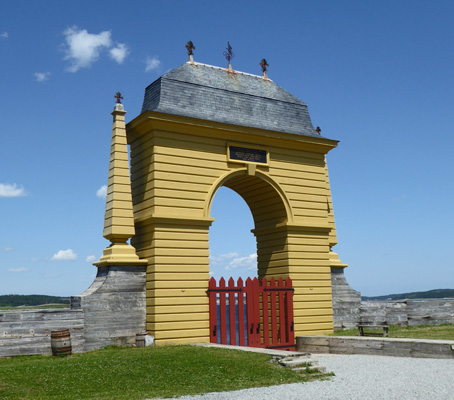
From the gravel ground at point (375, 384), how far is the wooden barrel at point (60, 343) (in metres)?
6.29

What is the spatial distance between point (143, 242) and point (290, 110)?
8.04m

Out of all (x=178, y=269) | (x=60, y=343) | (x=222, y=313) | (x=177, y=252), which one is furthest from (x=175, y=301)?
Result: (x=60, y=343)

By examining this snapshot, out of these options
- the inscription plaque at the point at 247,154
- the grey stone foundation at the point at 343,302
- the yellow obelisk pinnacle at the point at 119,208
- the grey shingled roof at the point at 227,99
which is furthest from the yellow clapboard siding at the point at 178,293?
the grey stone foundation at the point at 343,302

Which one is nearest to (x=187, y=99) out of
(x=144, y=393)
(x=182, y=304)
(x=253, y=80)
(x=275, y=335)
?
(x=253, y=80)

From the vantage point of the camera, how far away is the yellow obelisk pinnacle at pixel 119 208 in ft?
58.1

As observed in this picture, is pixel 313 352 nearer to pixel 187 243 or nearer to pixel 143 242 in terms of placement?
pixel 187 243

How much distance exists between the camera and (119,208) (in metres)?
18.1

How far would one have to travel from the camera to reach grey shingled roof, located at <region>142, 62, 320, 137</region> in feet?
63.1

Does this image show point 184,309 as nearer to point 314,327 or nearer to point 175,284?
point 175,284

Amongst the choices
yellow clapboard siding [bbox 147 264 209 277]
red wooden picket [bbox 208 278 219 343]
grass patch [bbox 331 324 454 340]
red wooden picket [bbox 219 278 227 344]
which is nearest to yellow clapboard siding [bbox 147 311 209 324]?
red wooden picket [bbox 208 278 219 343]

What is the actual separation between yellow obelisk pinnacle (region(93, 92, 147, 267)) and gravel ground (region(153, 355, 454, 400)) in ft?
23.6

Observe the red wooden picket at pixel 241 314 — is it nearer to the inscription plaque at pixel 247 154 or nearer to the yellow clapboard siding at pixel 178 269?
the yellow clapboard siding at pixel 178 269

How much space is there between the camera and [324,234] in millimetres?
21594

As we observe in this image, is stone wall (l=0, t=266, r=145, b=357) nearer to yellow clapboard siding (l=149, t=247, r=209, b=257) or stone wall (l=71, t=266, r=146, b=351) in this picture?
stone wall (l=71, t=266, r=146, b=351)
